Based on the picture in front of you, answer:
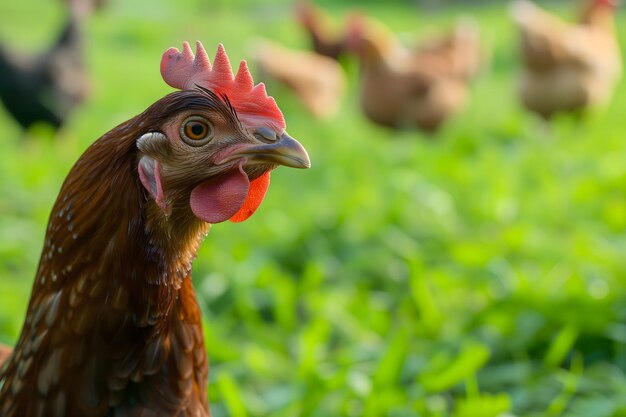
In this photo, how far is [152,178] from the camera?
4.25 feet

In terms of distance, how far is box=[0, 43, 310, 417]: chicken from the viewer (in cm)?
130

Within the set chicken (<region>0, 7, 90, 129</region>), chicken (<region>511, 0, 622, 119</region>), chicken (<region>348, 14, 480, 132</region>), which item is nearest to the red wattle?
chicken (<region>0, 7, 90, 129</region>)

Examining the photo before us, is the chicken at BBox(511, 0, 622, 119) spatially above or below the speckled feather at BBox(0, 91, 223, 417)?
above

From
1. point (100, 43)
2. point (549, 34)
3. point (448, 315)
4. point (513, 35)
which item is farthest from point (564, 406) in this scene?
point (513, 35)

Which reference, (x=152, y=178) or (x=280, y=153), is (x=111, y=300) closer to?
(x=152, y=178)

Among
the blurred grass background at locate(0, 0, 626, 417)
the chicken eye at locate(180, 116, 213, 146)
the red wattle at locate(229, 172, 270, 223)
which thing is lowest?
the blurred grass background at locate(0, 0, 626, 417)

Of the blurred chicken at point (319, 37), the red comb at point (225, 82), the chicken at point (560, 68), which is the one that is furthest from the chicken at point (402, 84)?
the red comb at point (225, 82)

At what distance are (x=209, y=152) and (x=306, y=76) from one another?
4.58 m

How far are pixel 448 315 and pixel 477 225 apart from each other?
3.29 feet

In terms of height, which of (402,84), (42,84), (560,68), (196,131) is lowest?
(196,131)

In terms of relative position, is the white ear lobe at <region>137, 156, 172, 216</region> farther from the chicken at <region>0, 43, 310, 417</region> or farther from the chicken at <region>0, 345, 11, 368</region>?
the chicken at <region>0, 345, 11, 368</region>

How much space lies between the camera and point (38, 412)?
4.67 feet

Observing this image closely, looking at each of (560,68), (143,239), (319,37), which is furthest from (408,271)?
(319,37)

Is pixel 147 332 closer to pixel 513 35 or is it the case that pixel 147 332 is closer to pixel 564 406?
pixel 564 406
